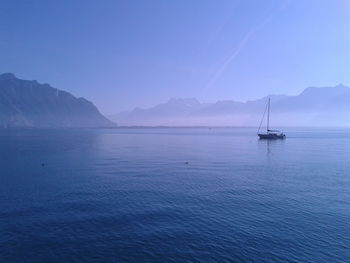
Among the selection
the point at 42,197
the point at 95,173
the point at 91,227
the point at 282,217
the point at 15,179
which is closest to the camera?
the point at 91,227

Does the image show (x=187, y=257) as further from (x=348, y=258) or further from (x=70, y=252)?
(x=348, y=258)

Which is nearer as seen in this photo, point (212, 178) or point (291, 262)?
point (291, 262)

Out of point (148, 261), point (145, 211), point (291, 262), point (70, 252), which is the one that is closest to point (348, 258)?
point (291, 262)

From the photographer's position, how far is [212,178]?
61.6 meters

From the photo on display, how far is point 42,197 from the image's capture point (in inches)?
1756

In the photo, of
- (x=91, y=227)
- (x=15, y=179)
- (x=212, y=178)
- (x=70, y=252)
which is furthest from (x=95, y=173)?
(x=70, y=252)

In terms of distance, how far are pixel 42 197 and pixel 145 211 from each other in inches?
771

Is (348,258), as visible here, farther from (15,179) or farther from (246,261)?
(15,179)

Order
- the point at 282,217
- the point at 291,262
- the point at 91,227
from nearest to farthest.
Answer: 1. the point at 291,262
2. the point at 91,227
3. the point at 282,217

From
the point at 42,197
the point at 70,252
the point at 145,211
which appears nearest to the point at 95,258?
the point at 70,252

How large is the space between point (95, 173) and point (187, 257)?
4554 centimetres

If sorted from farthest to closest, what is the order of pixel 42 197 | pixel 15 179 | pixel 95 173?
pixel 95 173
pixel 15 179
pixel 42 197

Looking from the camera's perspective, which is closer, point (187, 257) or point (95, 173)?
point (187, 257)

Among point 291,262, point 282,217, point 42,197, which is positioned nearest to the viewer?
point 291,262
